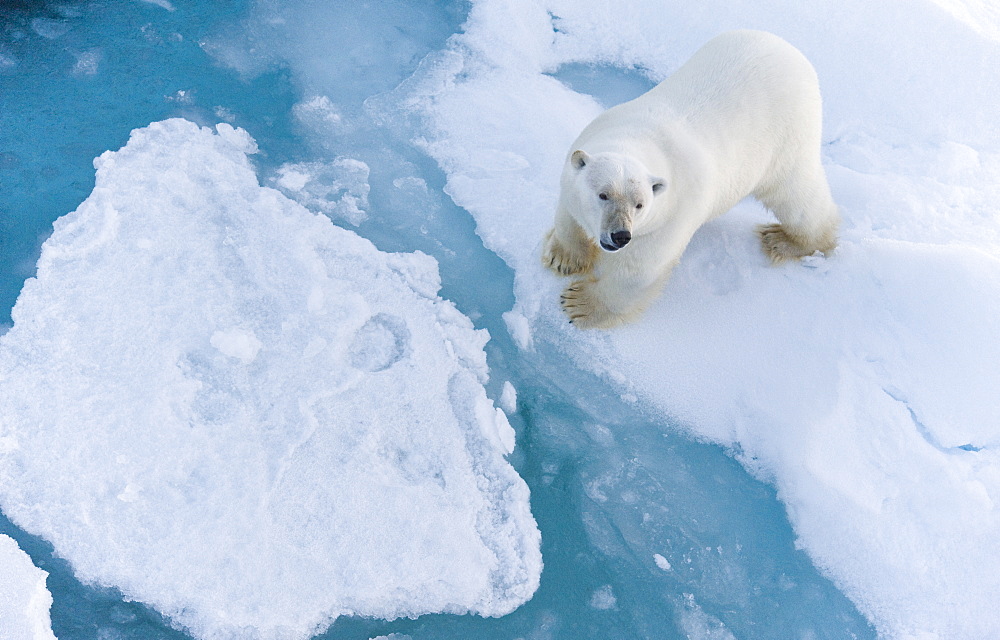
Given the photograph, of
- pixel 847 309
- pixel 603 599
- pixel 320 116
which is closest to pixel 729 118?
pixel 847 309

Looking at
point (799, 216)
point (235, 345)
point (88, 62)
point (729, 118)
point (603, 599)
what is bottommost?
point (603, 599)

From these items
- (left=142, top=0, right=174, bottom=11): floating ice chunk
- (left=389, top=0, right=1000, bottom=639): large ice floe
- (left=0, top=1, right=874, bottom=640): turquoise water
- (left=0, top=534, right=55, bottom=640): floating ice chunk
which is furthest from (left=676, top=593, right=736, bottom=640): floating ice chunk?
(left=142, top=0, right=174, bottom=11): floating ice chunk

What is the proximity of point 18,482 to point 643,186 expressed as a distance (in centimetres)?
237

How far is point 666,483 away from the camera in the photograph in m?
2.82

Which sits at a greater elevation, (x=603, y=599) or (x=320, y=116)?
(x=320, y=116)

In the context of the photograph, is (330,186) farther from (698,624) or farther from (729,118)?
(698,624)

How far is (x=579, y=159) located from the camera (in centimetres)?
237

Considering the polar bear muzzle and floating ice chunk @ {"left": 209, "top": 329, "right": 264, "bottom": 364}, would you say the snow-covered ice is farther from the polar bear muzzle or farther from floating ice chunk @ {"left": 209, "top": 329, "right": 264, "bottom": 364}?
the polar bear muzzle

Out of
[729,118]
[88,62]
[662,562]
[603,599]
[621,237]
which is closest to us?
[621,237]

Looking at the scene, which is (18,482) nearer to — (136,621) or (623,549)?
(136,621)

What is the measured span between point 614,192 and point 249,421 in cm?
157

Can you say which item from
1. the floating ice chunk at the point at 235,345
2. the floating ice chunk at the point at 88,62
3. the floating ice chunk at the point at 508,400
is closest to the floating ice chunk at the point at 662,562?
the floating ice chunk at the point at 508,400

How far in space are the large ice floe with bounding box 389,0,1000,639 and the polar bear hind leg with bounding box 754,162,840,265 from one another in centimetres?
8

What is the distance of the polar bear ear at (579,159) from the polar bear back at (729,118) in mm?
175
